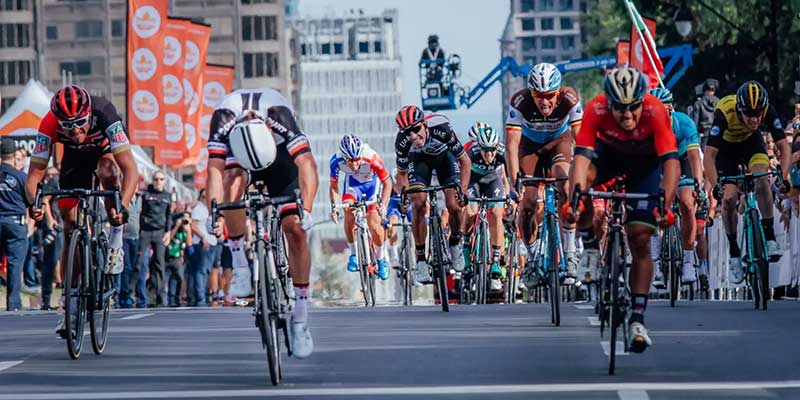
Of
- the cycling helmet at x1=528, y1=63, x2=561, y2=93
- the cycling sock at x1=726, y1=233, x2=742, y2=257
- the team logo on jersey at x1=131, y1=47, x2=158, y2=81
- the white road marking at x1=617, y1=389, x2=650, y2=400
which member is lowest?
the white road marking at x1=617, y1=389, x2=650, y2=400

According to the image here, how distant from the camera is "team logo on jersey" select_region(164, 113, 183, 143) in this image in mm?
41969

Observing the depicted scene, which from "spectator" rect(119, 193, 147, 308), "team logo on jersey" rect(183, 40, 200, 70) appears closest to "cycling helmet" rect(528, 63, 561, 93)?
"spectator" rect(119, 193, 147, 308)

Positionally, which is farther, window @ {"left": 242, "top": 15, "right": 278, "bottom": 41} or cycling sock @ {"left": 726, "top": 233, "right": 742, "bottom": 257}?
window @ {"left": 242, "top": 15, "right": 278, "bottom": 41}

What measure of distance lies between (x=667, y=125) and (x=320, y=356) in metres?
2.97

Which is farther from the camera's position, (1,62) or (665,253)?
(1,62)

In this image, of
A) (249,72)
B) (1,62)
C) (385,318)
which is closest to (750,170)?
(385,318)

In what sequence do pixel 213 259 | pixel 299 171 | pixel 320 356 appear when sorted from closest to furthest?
pixel 299 171 → pixel 320 356 → pixel 213 259

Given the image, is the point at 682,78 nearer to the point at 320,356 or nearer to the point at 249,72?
the point at 320,356

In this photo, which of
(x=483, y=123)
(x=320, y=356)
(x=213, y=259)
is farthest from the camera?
(x=213, y=259)

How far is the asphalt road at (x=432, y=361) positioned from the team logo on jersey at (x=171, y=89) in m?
21.9

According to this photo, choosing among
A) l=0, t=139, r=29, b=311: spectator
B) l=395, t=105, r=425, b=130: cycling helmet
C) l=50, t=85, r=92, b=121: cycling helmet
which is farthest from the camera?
l=0, t=139, r=29, b=311: spectator

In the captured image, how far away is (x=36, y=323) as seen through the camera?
20.1 m

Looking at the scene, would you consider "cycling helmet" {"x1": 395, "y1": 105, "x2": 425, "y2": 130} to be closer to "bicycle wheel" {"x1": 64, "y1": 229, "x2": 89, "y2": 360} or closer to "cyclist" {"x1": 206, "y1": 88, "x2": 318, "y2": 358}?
"bicycle wheel" {"x1": 64, "y1": 229, "x2": 89, "y2": 360}

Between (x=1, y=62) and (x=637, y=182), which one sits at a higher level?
(x=1, y=62)
